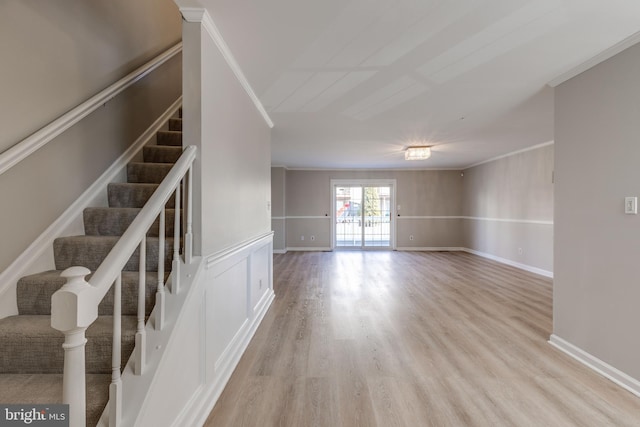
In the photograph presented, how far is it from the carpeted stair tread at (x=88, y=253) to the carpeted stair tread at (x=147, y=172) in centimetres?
78

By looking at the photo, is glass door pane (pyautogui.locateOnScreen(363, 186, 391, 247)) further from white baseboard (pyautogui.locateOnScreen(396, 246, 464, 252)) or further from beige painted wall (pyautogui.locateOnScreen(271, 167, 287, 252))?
beige painted wall (pyautogui.locateOnScreen(271, 167, 287, 252))

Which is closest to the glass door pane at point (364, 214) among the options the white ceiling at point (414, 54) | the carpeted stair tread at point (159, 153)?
the white ceiling at point (414, 54)

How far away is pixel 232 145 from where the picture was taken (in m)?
2.19

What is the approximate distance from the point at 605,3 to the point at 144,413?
3024 millimetres

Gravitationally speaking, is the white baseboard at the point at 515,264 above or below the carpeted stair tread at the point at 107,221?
below

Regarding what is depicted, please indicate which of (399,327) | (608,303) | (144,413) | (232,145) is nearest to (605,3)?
(608,303)

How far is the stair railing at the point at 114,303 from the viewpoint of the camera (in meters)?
0.74

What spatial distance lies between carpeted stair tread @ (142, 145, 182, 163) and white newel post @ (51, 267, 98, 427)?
201cm

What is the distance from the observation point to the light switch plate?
6.19 ft

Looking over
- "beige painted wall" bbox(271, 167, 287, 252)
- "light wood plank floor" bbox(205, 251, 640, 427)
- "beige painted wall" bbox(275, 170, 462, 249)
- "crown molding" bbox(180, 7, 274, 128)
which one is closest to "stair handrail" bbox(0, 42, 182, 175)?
"crown molding" bbox(180, 7, 274, 128)

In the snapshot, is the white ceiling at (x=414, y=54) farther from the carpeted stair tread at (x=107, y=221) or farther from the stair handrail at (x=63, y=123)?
the carpeted stair tread at (x=107, y=221)

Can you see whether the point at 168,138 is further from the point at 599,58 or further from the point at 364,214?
the point at 364,214

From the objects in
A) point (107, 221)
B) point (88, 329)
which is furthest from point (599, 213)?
point (107, 221)

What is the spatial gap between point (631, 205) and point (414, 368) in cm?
186
